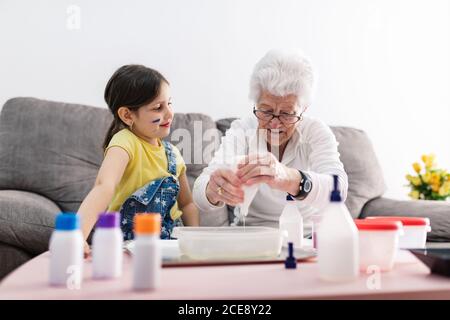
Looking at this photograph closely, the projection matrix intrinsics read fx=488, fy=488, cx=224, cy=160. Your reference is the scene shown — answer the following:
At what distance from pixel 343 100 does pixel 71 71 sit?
1.53 m

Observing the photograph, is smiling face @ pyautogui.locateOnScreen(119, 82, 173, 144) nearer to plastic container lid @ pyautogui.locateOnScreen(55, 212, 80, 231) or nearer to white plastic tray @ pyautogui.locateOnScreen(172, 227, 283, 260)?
white plastic tray @ pyautogui.locateOnScreen(172, 227, 283, 260)

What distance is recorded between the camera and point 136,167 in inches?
61.8

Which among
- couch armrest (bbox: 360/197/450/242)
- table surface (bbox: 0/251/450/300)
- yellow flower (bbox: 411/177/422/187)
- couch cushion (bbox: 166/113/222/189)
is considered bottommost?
couch armrest (bbox: 360/197/450/242)

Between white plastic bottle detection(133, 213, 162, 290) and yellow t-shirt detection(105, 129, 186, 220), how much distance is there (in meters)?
0.83

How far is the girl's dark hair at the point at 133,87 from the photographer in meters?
1.57

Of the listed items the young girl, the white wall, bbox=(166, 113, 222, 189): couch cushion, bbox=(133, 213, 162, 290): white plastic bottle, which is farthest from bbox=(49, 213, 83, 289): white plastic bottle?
the white wall

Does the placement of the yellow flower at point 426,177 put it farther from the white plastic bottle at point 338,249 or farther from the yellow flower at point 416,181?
the white plastic bottle at point 338,249

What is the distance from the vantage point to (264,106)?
5.24 ft

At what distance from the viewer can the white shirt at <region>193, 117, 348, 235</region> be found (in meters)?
1.60

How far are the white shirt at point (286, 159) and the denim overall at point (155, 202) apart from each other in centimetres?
8

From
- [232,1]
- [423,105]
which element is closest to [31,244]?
[232,1]

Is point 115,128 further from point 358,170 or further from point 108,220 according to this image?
point 358,170

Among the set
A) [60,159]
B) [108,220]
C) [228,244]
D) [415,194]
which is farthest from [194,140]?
[108,220]
